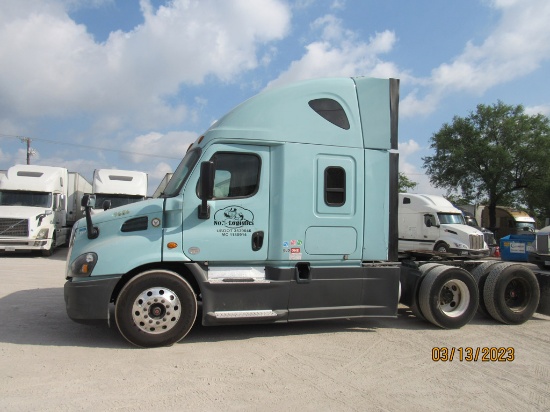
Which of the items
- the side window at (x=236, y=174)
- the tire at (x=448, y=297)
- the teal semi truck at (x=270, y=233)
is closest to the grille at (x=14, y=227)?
the teal semi truck at (x=270, y=233)

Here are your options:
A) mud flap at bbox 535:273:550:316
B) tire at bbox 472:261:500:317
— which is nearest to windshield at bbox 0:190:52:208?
tire at bbox 472:261:500:317

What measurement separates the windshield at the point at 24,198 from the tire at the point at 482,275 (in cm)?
1586

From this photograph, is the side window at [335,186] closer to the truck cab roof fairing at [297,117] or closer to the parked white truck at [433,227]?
the truck cab roof fairing at [297,117]

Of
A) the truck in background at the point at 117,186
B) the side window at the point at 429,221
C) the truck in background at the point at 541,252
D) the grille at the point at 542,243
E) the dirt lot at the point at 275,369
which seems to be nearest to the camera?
the dirt lot at the point at 275,369

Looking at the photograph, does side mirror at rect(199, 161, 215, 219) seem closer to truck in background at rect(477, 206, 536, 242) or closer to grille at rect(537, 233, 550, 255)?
grille at rect(537, 233, 550, 255)

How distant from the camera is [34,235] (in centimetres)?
1606

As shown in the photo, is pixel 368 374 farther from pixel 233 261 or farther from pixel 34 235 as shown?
pixel 34 235

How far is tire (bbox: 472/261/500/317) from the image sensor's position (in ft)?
23.2

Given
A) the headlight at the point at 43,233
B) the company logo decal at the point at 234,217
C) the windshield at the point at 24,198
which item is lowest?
the headlight at the point at 43,233

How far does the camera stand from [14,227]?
15836 mm

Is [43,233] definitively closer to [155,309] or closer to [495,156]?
[155,309]

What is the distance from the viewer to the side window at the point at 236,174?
18.7ft

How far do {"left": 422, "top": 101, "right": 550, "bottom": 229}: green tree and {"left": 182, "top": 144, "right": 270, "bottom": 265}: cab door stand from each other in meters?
31.8

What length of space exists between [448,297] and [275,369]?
3.43m
